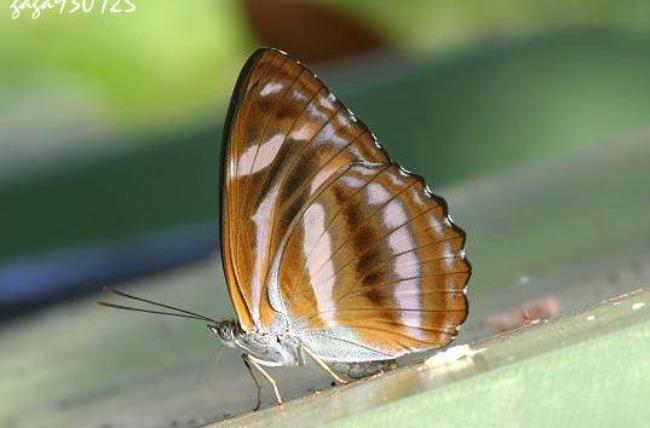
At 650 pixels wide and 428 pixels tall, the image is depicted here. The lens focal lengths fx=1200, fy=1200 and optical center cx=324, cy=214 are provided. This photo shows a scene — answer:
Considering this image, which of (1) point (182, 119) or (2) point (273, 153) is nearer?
(2) point (273, 153)

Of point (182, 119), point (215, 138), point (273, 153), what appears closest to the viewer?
point (273, 153)

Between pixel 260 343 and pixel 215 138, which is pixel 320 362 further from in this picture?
pixel 215 138

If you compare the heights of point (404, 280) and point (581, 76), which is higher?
point (581, 76)

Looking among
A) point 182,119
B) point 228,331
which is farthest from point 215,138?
point 228,331

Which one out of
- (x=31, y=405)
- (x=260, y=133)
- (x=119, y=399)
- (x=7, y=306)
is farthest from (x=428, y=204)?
(x=7, y=306)

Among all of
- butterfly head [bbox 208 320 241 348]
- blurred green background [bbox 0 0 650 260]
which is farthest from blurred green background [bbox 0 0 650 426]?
butterfly head [bbox 208 320 241 348]

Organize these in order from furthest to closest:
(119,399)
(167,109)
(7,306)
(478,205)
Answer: (167,109)
(7,306)
(478,205)
(119,399)

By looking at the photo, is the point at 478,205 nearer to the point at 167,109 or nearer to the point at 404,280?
the point at 404,280
